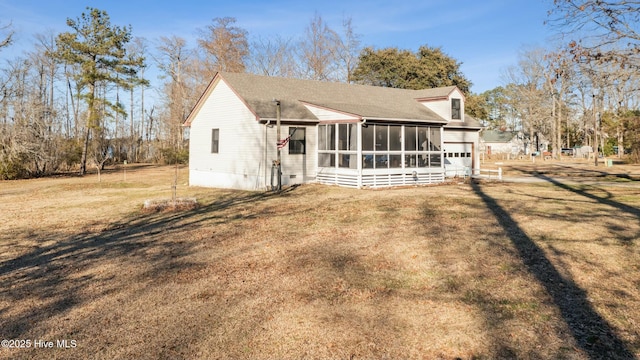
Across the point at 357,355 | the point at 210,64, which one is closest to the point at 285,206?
the point at 357,355

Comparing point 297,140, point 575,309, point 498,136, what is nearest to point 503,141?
point 498,136

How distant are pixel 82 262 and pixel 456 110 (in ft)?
76.7

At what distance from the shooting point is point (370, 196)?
48.0 ft

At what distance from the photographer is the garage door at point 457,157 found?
2427 cm

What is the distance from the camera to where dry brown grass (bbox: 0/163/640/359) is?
405 cm

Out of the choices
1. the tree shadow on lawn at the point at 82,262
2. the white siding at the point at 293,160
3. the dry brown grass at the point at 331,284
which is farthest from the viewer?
the white siding at the point at 293,160

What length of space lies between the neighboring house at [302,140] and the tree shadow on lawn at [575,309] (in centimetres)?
1049

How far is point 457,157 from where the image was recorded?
24.7 meters

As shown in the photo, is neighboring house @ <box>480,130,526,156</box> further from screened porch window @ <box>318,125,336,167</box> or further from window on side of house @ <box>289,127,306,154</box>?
window on side of house @ <box>289,127,306,154</box>

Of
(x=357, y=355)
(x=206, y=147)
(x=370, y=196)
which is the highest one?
(x=206, y=147)

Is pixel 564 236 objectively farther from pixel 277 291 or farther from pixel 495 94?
pixel 495 94

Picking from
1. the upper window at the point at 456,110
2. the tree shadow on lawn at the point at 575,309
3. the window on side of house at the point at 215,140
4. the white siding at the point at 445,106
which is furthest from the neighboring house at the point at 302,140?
the tree shadow on lawn at the point at 575,309

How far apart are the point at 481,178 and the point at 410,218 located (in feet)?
49.3

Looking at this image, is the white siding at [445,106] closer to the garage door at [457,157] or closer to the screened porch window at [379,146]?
the garage door at [457,157]
